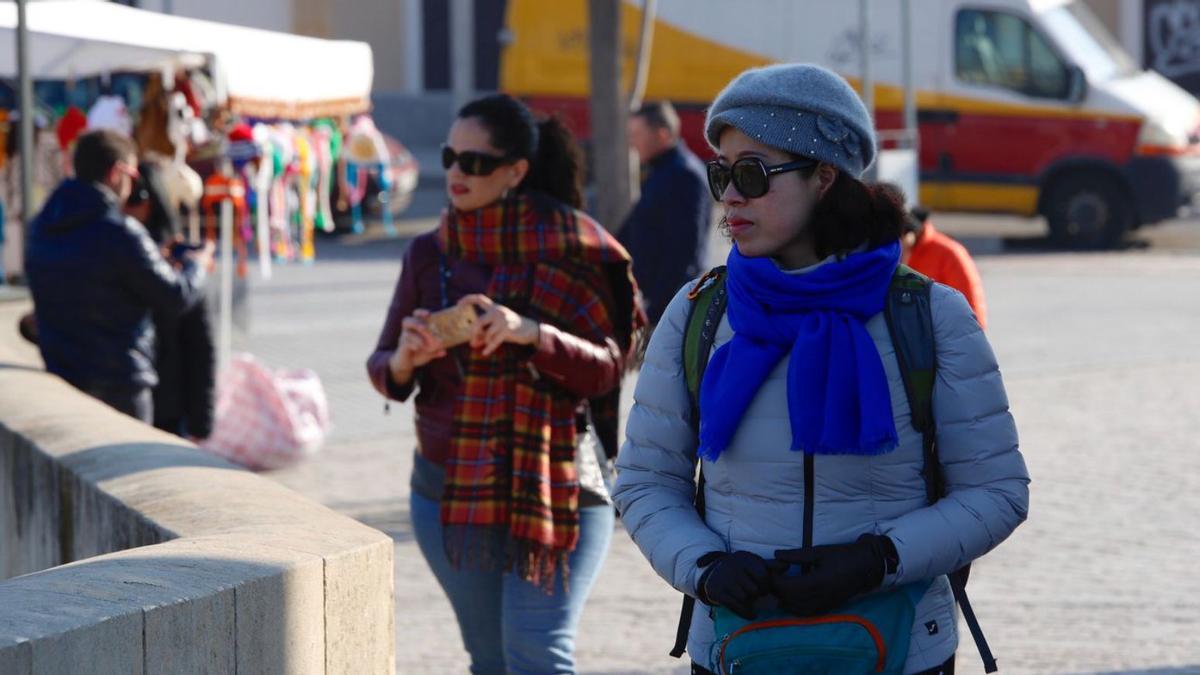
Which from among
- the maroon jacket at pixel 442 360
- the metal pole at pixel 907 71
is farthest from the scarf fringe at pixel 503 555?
the metal pole at pixel 907 71

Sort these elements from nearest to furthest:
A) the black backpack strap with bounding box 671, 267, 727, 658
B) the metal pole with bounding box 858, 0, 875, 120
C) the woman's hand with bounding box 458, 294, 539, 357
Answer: the black backpack strap with bounding box 671, 267, 727, 658 < the woman's hand with bounding box 458, 294, 539, 357 < the metal pole with bounding box 858, 0, 875, 120

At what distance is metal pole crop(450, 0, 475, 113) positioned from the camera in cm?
3212

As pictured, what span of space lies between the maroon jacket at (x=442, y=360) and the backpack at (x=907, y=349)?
4.58 feet

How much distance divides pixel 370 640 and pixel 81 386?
3.95m

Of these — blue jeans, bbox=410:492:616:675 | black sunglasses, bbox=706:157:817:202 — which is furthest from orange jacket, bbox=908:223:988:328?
black sunglasses, bbox=706:157:817:202

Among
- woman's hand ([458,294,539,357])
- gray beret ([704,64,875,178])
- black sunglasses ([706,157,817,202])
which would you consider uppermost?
gray beret ([704,64,875,178])

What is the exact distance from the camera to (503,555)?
4508 millimetres

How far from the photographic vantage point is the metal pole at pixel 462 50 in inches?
1265

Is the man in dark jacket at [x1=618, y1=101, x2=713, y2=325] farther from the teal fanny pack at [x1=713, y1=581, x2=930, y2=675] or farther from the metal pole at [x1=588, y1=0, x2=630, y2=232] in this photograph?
the teal fanny pack at [x1=713, y1=581, x2=930, y2=675]

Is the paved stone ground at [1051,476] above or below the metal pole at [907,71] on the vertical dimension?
below

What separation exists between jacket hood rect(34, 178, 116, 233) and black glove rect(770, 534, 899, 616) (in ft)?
15.8

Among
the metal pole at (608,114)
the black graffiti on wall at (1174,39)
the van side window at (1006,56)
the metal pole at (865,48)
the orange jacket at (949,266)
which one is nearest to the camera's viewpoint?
the orange jacket at (949,266)

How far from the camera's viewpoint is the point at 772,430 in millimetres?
2918

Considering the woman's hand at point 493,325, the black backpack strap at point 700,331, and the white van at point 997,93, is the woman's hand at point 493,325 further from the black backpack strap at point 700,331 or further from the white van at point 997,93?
the white van at point 997,93
